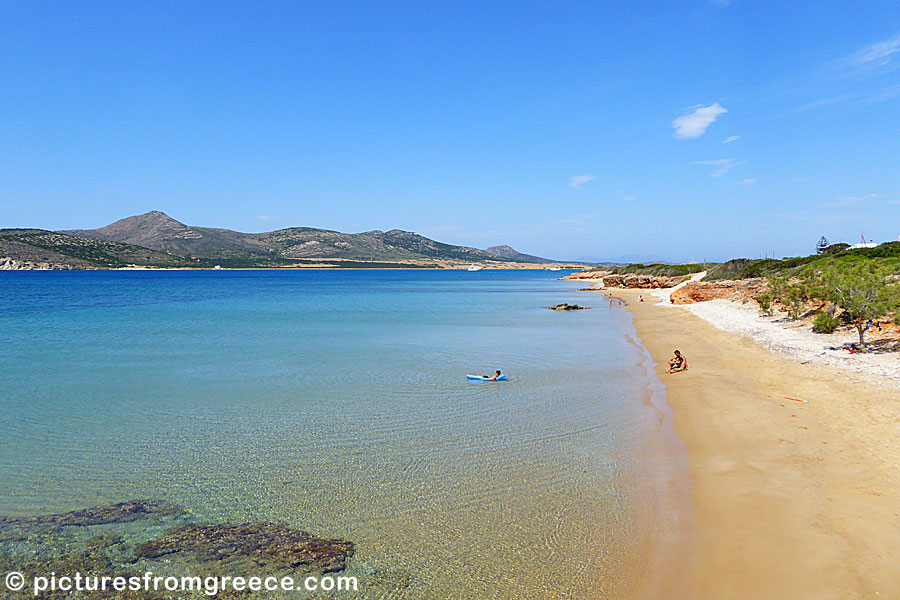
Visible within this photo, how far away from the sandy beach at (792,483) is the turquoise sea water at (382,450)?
878 millimetres

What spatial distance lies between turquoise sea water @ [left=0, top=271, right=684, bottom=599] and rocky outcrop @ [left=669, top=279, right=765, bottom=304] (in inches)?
1001

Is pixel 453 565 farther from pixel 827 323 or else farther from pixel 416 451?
pixel 827 323

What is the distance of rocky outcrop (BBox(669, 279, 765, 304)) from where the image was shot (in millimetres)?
43150

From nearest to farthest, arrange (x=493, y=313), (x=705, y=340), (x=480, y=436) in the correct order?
(x=480, y=436)
(x=705, y=340)
(x=493, y=313)

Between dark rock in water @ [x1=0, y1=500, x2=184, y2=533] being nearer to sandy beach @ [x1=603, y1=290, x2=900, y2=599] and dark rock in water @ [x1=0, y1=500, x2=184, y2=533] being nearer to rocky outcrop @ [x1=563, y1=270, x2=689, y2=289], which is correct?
sandy beach @ [x1=603, y1=290, x2=900, y2=599]

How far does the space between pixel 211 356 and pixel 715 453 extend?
18652 mm

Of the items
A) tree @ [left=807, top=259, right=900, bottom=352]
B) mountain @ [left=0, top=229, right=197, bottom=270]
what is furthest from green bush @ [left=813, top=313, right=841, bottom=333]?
mountain @ [left=0, top=229, right=197, bottom=270]

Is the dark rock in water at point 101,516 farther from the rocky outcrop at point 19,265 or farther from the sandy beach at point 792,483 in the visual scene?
the rocky outcrop at point 19,265

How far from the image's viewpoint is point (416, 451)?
10.2 meters

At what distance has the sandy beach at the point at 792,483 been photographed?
5781mm

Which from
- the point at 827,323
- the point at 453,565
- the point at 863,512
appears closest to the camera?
→ the point at 453,565

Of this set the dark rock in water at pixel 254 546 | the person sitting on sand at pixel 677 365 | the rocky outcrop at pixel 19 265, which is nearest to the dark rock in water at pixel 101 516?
the dark rock in water at pixel 254 546

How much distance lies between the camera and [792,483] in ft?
26.5

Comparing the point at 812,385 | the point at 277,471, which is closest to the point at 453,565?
the point at 277,471
